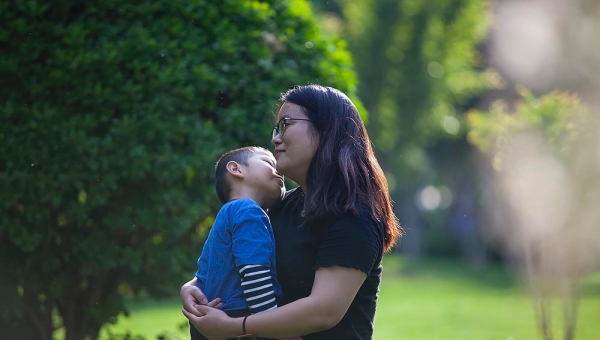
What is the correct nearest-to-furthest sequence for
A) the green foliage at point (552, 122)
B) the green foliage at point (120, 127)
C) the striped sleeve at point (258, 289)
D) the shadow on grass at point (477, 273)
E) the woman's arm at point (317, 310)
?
the woman's arm at point (317, 310) → the striped sleeve at point (258, 289) → the green foliage at point (120, 127) → the green foliage at point (552, 122) → the shadow on grass at point (477, 273)

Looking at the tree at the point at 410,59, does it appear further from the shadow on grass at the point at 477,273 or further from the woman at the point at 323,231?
the woman at the point at 323,231

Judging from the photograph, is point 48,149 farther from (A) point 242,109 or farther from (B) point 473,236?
(B) point 473,236

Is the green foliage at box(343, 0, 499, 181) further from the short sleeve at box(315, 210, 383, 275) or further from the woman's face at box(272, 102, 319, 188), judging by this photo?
the short sleeve at box(315, 210, 383, 275)

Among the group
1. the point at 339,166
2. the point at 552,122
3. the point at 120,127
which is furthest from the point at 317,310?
the point at 552,122

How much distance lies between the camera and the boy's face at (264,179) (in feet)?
9.94

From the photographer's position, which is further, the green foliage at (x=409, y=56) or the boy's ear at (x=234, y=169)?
the green foliage at (x=409, y=56)

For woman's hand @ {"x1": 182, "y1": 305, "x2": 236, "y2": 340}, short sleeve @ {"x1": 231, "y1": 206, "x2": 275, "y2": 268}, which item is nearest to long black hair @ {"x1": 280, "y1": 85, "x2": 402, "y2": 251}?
short sleeve @ {"x1": 231, "y1": 206, "x2": 275, "y2": 268}

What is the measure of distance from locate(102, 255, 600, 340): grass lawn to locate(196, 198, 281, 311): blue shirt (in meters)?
3.40

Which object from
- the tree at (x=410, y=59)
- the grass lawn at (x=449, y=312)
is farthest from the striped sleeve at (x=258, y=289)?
the tree at (x=410, y=59)

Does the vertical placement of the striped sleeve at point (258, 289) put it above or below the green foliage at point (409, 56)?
below

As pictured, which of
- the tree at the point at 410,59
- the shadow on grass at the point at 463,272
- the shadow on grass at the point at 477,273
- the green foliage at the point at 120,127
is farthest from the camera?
the tree at the point at 410,59

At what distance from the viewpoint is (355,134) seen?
2.86 m

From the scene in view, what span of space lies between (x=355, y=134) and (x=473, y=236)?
29646mm

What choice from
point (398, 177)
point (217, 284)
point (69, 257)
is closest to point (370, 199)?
point (217, 284)
